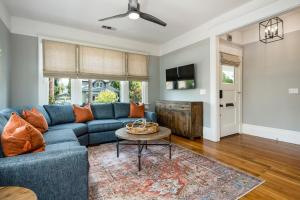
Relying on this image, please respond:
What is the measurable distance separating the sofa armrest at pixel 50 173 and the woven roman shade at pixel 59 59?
296 cm

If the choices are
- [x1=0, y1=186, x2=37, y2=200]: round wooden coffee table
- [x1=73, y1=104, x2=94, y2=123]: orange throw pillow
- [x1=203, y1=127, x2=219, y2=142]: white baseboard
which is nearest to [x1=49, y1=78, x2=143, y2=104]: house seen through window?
[x1=73, y1=104, x2=94, y2=123]: orange throw pillow

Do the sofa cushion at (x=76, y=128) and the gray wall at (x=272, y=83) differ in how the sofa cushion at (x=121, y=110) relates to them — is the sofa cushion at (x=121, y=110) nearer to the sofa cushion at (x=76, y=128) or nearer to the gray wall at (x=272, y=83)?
the sofa cushion at (x=76, y=128)

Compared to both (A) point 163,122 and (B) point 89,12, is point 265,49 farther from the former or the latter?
(B) point 89,12

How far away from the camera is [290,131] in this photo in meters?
3.64

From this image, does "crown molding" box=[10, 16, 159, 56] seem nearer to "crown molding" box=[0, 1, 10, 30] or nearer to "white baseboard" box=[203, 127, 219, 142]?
"crown molding" box=[0, 1, 10, 30]

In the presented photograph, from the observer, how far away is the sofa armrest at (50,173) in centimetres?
123

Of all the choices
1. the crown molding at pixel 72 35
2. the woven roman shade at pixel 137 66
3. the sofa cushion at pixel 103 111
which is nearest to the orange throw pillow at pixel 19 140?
the sofa cushion at pixel 103 111

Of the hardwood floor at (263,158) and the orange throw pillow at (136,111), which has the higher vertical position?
the orange throw pillow at (136,111)

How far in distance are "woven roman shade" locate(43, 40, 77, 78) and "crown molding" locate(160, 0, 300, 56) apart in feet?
9.49

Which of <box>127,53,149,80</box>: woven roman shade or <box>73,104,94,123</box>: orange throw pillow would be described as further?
<box>127,53,149,80</box>: woven roman shade

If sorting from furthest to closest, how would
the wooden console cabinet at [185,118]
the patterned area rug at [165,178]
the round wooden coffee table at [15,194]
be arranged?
1. the wooden console cabinet at [185,118]
2. the patterned area rug at [165,178]
3. the round wooden coffee table at [15,194]

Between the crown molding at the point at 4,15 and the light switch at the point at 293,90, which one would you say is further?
the light switch at the point at 293,90

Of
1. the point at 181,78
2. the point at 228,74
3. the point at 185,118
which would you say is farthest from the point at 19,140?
the point at 228,74

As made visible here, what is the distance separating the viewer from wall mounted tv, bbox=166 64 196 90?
4320mm
